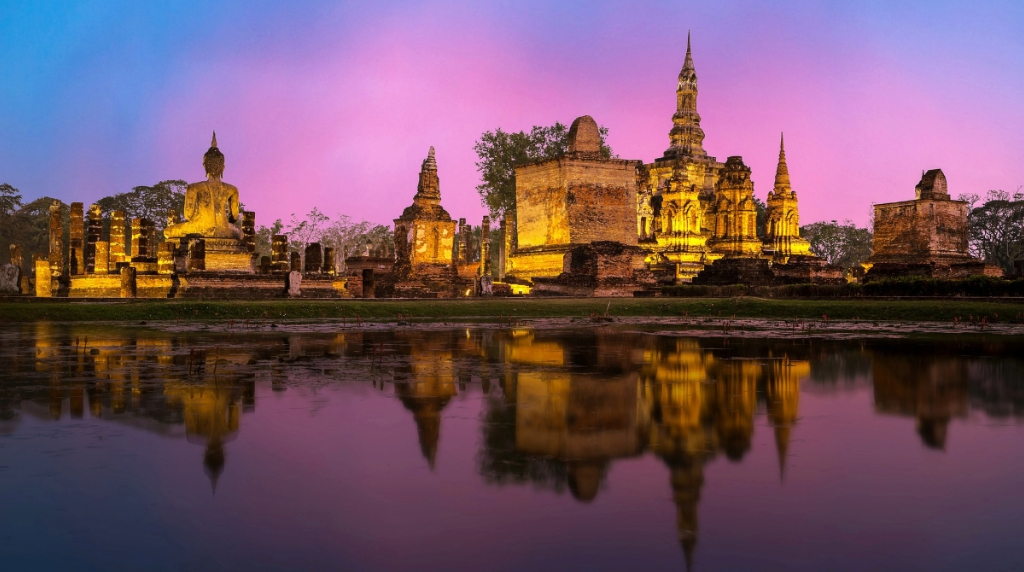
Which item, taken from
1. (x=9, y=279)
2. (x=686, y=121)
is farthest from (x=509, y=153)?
(x=9, y=279)

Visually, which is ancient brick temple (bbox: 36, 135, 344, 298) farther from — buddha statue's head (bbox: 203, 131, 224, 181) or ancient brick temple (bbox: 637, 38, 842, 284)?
ancient brick temple (bbox: 637, 38, 842, 284)

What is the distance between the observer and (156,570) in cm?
399

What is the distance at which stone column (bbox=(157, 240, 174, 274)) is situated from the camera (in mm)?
28047

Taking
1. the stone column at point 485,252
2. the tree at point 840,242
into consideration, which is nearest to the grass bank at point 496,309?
the stone column at point 485,252

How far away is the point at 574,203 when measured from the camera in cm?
3316

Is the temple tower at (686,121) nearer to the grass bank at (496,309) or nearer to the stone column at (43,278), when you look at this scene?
the grass bank at (496,309)

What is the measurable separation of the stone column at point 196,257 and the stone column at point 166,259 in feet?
1.79

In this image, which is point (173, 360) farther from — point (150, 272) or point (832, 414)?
point (150, 272)

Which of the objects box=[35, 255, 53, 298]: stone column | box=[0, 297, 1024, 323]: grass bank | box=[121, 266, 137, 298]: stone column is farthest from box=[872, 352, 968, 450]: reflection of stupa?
box=[35, 255, 53, 298]: stone column

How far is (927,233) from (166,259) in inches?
1173

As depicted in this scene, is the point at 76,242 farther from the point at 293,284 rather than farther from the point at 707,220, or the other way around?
the point at 707,220

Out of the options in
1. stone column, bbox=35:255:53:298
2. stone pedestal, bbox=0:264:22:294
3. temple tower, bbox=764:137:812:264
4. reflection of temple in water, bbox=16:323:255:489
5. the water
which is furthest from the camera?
temple tower, bbox=764:137:812:264

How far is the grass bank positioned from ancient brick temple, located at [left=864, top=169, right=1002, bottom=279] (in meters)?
14.1

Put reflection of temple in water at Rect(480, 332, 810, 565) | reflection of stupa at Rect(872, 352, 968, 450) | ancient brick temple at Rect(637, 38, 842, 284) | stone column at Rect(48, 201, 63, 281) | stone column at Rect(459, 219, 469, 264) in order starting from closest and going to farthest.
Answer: reflection of temple in water at Rect(480, 332, 810, 565) → reflection of stupa at Rect(872, 352, 968, 450) → stone column at Rect(48, 201, 63, 281) → ancient brick temple at Rect(637, 38, 842, 284) → stone column at Rect(459, 219, 469, 264)
